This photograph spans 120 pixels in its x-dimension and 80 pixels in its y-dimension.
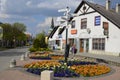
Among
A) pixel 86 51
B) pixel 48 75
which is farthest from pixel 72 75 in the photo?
pixel 86 51

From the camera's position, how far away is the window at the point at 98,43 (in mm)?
36781

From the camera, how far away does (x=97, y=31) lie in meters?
38.2

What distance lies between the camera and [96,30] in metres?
38.5

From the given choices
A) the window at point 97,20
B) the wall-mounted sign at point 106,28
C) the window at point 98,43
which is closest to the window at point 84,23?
the window at point 97,20

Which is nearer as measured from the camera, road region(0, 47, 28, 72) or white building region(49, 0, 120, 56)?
road region(0, 47, 28, 72)

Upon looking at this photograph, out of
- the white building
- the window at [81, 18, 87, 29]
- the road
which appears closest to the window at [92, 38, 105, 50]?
the white building

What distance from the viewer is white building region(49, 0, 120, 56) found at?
114 ft

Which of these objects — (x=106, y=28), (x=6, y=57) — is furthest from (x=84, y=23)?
(x=6, y=57)

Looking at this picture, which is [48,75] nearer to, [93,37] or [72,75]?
[72,75]

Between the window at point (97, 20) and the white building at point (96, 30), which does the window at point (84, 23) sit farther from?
the window at point (97, 20)

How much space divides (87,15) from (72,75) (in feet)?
92.3

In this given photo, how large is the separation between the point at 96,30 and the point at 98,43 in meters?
2.13

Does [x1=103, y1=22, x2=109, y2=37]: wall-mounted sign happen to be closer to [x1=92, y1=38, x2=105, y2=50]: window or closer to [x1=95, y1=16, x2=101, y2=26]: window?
[x1=92, y1=38, x2=105, y2=50]: window

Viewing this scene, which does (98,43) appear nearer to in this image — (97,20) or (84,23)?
(97,20)
